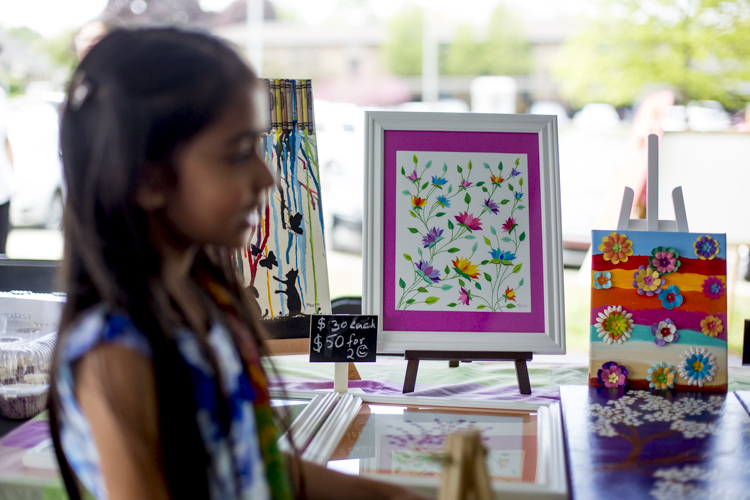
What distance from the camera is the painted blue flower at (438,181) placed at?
1.40m

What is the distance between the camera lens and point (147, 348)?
56 centimetres

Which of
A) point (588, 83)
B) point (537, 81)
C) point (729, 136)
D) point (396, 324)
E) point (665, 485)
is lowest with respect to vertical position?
point (665, 485)

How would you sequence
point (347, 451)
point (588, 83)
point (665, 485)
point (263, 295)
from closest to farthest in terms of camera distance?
1. point (665, 485)
2. point (347, 451)
3. point (263, 295)
4. point (588, 83)

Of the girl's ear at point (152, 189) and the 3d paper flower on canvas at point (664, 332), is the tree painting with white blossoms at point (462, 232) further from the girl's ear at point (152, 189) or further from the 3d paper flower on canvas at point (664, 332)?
the girl's ear at point (152, 189)

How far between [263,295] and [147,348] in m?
0.94

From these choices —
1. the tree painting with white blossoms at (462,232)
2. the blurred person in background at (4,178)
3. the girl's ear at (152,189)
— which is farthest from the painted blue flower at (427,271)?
the blurred person in background at (4,178)

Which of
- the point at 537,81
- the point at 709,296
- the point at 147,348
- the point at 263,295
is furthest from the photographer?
the point at 537,81

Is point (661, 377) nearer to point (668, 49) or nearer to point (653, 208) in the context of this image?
point (653, 208)

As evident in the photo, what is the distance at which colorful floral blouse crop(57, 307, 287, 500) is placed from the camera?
0.56 m

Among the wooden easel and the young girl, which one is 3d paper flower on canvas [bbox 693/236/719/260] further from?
the young girl

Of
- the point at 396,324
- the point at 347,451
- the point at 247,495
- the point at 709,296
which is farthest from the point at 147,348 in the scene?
the point at 709,296

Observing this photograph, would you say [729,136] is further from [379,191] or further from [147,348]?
[147,348]

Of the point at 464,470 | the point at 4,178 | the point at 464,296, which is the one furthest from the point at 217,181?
the point at 4,178

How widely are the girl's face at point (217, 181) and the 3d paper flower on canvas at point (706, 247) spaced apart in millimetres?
1044
